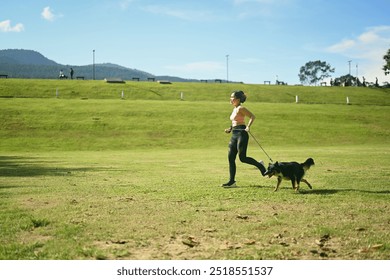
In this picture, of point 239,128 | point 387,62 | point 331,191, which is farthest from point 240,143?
point 387,62

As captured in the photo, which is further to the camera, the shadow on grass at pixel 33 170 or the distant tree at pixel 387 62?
the distant tree at pixel 387 62

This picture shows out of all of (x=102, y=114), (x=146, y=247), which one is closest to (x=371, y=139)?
(x=102, y=114)

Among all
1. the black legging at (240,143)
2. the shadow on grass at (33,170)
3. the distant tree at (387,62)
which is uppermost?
the distant tree at (387,62)

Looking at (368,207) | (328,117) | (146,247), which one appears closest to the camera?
(146,247)

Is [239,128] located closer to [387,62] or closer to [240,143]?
[240,143]

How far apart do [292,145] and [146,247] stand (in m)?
37.6

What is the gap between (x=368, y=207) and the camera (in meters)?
9.06

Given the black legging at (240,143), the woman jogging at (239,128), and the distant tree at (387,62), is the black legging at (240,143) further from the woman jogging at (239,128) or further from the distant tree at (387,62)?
the distant tree at (387,62)

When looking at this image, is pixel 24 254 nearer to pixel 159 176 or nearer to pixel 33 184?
pixel 33 184

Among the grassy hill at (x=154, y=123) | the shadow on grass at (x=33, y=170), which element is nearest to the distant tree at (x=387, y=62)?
the grassy hill at (x=154, y=123)

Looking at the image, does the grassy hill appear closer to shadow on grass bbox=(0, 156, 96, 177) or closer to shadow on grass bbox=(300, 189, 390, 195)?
shadow on grass bbox=(0, 156, 96, 177)

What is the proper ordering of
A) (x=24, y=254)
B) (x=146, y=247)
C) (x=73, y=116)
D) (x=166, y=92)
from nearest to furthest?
(x=24, y=254) < (x=146, y=247) < (x=73, y=116) < (x=166, y=92)

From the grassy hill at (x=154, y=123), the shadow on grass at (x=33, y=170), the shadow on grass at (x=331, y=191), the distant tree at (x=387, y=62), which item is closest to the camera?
the shadow on grass at (x=331, y=191)

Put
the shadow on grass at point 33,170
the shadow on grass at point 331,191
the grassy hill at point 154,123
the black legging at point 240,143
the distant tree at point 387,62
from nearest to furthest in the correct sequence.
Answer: the shadow on grass at point 331,191 → the black legging at point 240,143 → the shadow on grass at point 33,170 → the grassy hill at point 154,123 → the distant tree at point 387,62
